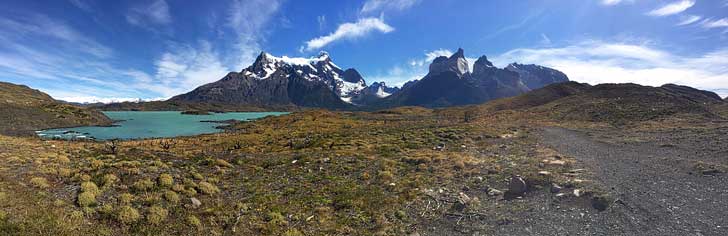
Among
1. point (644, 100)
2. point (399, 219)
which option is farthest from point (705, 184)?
point (644, 100)

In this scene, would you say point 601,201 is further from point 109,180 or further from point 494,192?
point 109,180

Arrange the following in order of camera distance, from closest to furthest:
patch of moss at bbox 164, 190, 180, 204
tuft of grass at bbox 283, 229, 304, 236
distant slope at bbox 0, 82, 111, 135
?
tuft of grass at bbox 283, 229, 304, 236, patch of moss at bbox 164, 190, 180, 204, distant slope at bbox 0, 82, 111, 135

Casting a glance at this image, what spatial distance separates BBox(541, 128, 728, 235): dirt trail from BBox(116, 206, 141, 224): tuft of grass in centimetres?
1934

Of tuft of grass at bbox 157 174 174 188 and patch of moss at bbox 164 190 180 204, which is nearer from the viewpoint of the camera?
patch of moss at bbox 164 190 180 204

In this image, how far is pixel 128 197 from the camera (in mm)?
14898

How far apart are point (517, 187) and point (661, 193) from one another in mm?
6289

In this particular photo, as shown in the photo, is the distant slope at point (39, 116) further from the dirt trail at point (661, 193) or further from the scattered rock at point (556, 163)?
the dirt trail at point (661, 193)

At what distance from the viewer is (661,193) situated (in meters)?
14.7

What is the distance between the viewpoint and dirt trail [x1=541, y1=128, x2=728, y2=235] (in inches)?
449

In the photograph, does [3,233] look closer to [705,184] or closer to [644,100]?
[705,184]

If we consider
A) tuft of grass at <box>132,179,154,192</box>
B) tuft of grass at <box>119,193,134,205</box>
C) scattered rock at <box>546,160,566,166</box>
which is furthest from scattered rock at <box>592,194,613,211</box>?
tuft of grass at <box>132,179,154,192</box>

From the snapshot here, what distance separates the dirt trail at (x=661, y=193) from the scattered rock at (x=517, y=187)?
3.95 metres

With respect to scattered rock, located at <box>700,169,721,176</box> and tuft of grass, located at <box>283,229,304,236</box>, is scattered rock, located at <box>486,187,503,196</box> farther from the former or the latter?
scattered rock, located at <box>700,169,721,176</box>

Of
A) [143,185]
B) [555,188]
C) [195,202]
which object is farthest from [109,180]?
[555,188]
